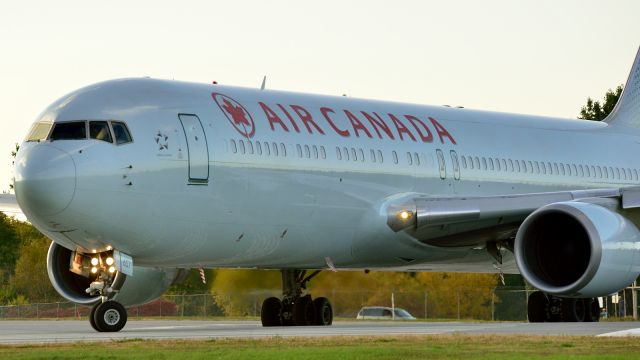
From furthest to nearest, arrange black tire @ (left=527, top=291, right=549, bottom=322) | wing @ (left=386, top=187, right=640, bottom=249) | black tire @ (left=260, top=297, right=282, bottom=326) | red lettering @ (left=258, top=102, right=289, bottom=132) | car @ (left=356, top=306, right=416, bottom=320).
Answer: car @ (left=356, top=306, right=416, bottom=320) < black tire @ (left=527, top=291, right=549, bottom=322) < black tire @ (left=260, top=297, right=282, bottom=326) < wing @ (left=386, top=187, right=640, bottom=249) < red lettering @ (left=258, top=102, right=289, bottom=132)

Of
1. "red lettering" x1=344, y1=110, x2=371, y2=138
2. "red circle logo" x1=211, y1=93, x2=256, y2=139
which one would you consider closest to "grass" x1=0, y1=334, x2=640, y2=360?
"red circle logo" x1=211, y1=93, x2=256, y2=139

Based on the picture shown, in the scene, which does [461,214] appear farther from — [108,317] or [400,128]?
[108,317]

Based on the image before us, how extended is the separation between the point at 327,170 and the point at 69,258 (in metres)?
4.63

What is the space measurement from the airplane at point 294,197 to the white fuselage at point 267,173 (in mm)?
28

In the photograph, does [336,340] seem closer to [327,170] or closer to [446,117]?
[327,170]

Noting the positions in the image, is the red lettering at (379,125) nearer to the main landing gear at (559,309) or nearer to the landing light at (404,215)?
the landing light at (404,215)

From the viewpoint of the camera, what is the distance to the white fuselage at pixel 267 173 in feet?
65.1

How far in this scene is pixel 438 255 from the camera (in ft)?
81.4

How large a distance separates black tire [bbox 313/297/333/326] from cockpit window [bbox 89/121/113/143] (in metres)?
6.81

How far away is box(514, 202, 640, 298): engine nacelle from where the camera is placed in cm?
2028

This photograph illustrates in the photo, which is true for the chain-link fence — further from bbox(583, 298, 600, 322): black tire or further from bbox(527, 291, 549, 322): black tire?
bbox(583, 298, 600, 322): black tire

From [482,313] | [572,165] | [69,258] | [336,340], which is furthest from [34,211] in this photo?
[482,313]

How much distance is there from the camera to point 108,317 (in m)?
20.0

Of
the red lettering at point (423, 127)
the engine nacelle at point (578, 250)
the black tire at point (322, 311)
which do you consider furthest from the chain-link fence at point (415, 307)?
the engine nacelle at point (578, 250)
